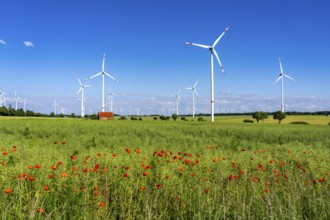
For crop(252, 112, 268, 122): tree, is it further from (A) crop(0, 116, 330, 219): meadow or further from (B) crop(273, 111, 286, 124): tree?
(A) crop(0, 116, 330, 219): meadow

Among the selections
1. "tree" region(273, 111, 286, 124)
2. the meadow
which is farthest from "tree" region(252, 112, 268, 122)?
the meadow

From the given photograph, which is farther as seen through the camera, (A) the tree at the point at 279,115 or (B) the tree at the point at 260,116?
(B) the tree at the point at 260,116

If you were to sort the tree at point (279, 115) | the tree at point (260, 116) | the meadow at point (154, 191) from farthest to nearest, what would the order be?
1. the tree at point (260, 116)
2. the tree at point (279, 115)
3. the meadow at point (154, 191)

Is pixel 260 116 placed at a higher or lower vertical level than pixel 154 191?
higher

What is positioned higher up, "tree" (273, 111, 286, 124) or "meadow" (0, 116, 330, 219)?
"tree" (273, 111, 286, 124)

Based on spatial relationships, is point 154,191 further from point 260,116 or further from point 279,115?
point 260,116

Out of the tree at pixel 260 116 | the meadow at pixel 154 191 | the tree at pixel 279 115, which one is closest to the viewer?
the meadow at pixel 154 191

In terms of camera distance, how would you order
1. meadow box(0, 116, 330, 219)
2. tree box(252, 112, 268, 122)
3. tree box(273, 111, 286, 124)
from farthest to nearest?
tree box(252, 112, 268, 122), tree box(273, 111, 286, 124), meadow box(0, 116, 330, 219)

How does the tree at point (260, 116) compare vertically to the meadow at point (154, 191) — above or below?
above

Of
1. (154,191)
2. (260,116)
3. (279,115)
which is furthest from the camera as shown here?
(260,116)

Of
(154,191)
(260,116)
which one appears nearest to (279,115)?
(260,116)

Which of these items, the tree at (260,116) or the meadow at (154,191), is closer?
the meadow at (154,191)

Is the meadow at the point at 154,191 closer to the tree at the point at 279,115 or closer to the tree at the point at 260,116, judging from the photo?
the tree at the point at 279,115

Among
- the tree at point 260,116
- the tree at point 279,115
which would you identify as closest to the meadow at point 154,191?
the tree at point 279,115
